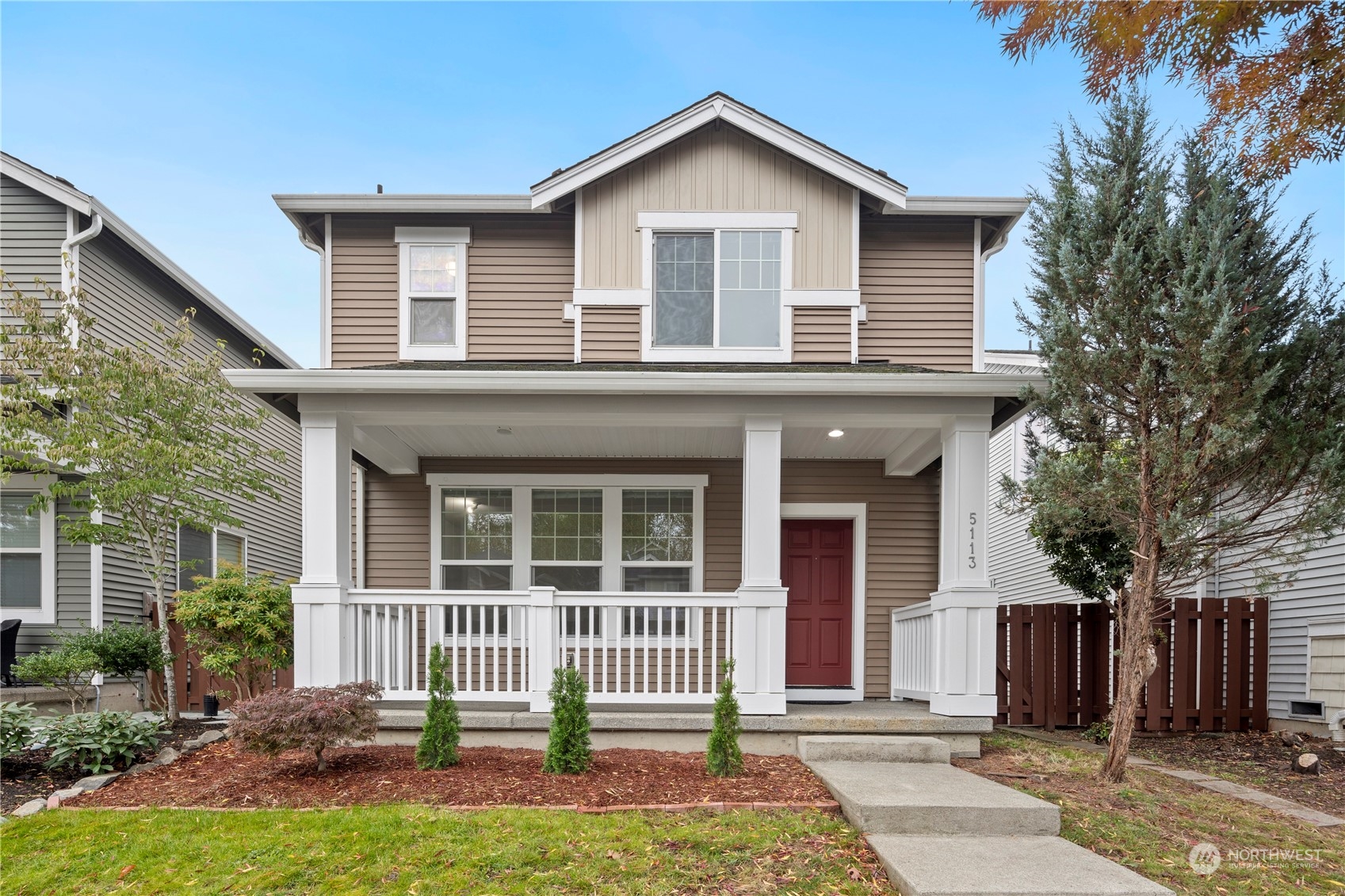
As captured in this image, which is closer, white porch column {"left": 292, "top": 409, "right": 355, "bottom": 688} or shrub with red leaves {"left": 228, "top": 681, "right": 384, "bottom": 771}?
shrub with red leaves {"left": 228, "top": 681, "right": 384, "bottom": 771}

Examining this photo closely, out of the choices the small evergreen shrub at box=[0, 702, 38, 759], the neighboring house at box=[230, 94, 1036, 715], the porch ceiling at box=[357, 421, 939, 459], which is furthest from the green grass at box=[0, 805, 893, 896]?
the porch ceiling at box=[357, 421, 939, 459]

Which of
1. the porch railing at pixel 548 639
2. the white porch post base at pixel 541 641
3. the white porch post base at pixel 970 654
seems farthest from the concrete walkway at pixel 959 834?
the white porch post base at pixel 541 641

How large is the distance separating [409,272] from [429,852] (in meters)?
6.21

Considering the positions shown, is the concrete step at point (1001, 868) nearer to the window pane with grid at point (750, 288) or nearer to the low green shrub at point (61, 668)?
the window pane with grid at point (750, 288)

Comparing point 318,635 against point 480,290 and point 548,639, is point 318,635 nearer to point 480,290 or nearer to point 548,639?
point 548,639

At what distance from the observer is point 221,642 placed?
700 cm

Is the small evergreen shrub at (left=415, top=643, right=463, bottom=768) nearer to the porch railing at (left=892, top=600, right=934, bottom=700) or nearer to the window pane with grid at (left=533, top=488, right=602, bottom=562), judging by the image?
the window pane with grid at (left=533, top=488, right=602, bottom=562)

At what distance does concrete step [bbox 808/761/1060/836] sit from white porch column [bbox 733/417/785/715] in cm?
143

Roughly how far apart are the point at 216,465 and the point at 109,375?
124 centimetres

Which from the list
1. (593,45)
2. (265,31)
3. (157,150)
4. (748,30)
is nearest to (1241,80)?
(748,30)

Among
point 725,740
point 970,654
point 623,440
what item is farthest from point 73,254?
point 970,654

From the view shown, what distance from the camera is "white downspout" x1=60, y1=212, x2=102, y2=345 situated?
9008mm

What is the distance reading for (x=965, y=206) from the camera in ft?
27.3

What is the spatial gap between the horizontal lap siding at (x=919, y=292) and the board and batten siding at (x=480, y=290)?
10.5 ft
